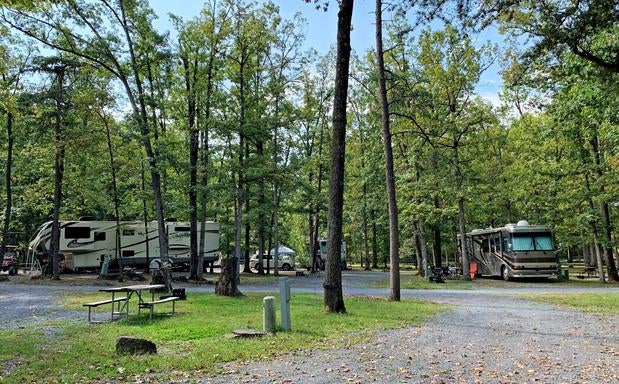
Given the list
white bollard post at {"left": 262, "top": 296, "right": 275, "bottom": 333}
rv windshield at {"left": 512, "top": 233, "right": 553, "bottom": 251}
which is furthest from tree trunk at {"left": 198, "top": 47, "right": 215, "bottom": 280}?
rv windshield at {"left": 512, "top": 233, "right": 553, "bottom": 251}

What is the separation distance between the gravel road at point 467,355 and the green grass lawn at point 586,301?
1.50 metres

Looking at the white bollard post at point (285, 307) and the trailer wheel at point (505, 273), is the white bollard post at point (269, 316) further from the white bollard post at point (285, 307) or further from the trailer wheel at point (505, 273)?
the trailer wheel at point (505, 273)

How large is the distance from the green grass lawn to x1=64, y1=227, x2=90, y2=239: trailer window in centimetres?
2291

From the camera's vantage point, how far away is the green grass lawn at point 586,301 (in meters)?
12.2

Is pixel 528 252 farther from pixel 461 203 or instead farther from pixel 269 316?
pixel 269 316

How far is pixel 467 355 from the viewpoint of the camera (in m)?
6.70

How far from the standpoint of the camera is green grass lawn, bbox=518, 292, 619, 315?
12.2 meters

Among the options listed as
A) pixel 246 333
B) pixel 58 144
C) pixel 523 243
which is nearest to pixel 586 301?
pixel 523 243

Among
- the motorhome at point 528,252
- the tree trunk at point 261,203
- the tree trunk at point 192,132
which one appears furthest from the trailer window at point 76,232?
the motorhome at point 528,252

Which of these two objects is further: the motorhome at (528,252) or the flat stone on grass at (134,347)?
the motorhome at (528,252)

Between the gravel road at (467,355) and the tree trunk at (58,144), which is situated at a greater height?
the tree trunk at (58,144)

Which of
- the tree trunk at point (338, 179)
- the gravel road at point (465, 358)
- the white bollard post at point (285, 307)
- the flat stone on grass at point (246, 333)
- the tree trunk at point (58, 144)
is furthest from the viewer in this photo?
the tree trunk at point (58, 144)

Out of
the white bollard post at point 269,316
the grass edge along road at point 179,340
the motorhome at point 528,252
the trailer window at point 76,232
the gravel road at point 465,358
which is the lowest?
the gravel road at point 465,358

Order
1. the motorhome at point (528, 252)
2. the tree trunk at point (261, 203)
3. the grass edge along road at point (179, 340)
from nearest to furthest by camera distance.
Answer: the grass edge along road at point (179, 340), the tree trunk at point (261, 203), the motorhome at point (528, 252)
